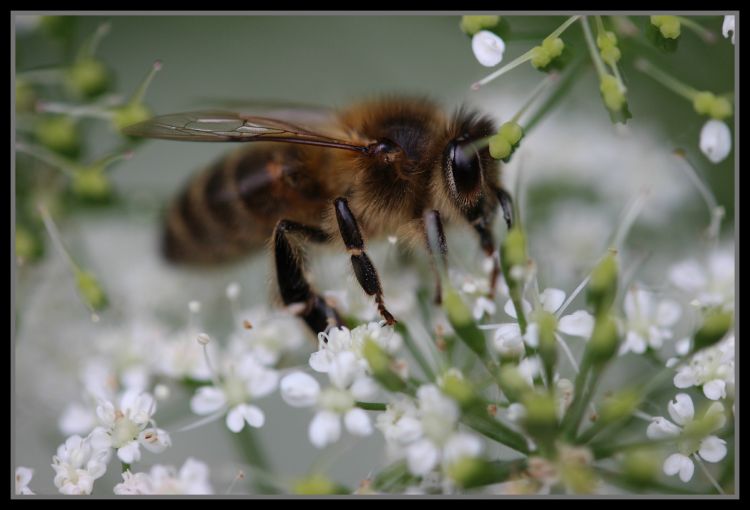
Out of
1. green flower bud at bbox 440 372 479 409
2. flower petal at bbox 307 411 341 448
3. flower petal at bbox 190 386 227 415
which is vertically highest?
green flower bud at bbox 440 372 479 409

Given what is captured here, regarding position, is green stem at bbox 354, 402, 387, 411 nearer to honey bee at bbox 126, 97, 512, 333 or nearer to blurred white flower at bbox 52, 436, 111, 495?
honey bee at bbox 126, 97, 512, 333

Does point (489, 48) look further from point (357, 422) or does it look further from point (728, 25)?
point (357, 422)

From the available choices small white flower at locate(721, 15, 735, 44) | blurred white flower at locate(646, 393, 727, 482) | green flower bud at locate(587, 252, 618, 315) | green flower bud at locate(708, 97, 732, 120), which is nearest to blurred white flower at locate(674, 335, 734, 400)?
blurred white flower at locate(646, 393, 727, 482)

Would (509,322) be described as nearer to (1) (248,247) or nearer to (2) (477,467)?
(2) (477,467)

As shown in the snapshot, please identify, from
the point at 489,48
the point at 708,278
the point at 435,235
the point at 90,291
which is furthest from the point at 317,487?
the point at 708,278

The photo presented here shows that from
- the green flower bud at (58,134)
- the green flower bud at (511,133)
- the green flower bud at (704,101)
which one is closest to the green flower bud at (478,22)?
the green flower bud at (511,133)

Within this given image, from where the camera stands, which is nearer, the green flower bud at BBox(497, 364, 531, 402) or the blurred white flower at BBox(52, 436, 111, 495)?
the green flower bud at BBox(497, 364, 531, 402)
